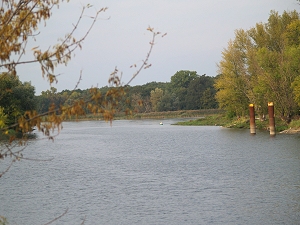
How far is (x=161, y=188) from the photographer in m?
20.1

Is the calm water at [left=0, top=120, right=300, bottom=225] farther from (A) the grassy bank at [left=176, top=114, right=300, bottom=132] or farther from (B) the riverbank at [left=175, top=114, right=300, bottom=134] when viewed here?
(A) the grassy bank at [left=176, top=114, right=300, bottom=132]

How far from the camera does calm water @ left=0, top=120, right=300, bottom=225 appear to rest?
15531mm

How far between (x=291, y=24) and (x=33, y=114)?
46105 mm

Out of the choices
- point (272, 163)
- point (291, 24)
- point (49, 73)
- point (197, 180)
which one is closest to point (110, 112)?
point (49, 73)

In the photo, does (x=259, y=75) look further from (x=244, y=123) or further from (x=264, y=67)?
(x=244, y=123)

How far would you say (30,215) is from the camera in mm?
16078

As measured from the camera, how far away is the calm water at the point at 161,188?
15.5m

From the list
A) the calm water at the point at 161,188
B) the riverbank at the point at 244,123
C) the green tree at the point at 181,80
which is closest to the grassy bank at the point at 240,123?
the riverbank at the point at 244,123

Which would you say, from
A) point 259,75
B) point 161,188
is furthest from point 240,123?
point 161,188

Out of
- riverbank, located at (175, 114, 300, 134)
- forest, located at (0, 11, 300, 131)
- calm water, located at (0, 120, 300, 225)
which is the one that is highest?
forest, located at (0, 11, 300, 131)

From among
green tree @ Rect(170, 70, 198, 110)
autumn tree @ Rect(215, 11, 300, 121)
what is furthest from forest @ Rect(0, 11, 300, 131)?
green tree @ Rect(170, 70, 198, 110)

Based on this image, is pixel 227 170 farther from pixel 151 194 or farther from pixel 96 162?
pixel 96 162

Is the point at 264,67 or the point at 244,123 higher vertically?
the point at 264,67

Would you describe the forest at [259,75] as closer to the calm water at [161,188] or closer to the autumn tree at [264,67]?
the autumn tree at [264,67]
